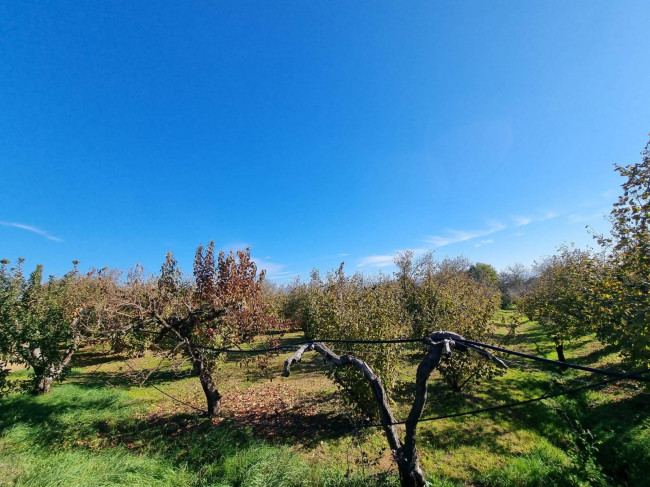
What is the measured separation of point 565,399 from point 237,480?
1181cm

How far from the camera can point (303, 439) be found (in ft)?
→ 26.8

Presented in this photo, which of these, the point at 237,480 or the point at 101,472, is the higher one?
the point at 101,472

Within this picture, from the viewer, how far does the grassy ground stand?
604 cm

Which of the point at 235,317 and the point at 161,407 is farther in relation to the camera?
the point at 161,407

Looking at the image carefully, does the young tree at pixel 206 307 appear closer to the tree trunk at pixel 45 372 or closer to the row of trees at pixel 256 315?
the row of trees at pixel 256 315

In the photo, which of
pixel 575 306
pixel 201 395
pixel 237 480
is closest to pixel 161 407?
pixel 201 395

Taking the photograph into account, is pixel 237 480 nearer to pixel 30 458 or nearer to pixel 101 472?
pixel 101 472

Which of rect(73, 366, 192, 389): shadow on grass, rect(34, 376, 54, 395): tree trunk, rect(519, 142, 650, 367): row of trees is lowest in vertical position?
rect(73, 366, 192, 389): shadow on grass

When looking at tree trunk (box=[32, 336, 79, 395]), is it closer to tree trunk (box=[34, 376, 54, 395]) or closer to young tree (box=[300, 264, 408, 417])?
tree trunk (box=[34, 376, 54, 395])

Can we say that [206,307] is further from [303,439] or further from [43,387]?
[43,387]

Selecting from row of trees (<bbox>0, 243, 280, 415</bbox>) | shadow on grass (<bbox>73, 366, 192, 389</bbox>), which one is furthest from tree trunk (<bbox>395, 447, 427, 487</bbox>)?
shadow on grass (<bbox>73, 366, 192, 389</bbox>)

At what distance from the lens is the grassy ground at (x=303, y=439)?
19.8 feet

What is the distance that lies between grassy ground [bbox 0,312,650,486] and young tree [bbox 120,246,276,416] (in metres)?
1.79

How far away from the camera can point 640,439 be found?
7523 mm
